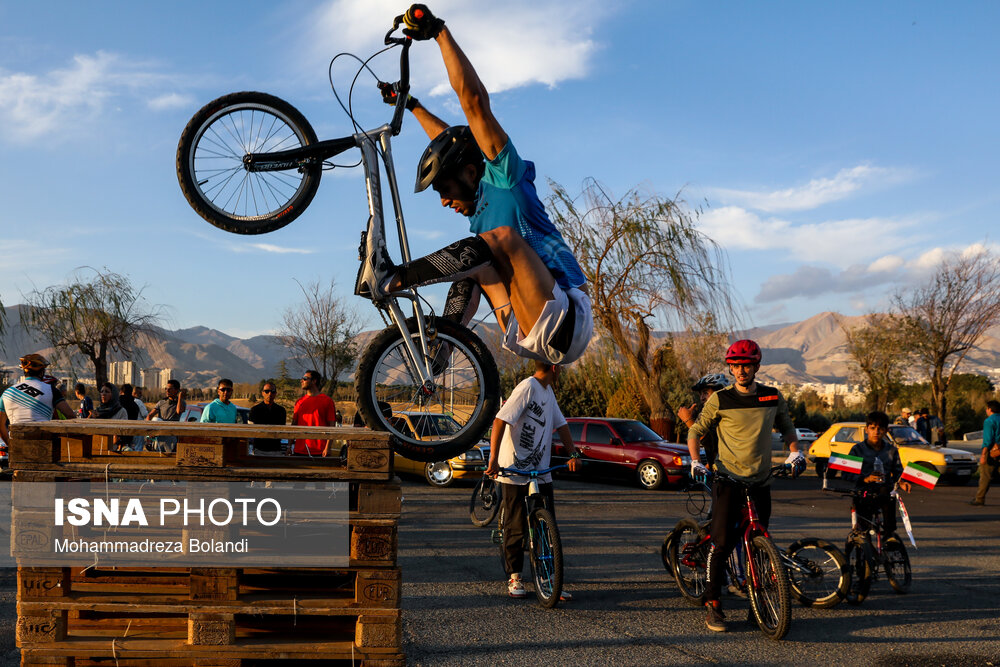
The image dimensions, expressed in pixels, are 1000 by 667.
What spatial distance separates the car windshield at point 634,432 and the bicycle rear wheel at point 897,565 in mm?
10785

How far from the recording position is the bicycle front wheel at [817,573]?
7574 mm

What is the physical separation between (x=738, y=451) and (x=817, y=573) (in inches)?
66.7

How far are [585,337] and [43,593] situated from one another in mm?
2899

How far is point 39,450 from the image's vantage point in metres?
3.89

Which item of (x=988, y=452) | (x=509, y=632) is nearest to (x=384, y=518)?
(x=509, y=632)

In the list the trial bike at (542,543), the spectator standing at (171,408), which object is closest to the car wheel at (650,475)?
the spectator standing at (171,408)

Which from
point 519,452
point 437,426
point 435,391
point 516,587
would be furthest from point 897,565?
point 435,391

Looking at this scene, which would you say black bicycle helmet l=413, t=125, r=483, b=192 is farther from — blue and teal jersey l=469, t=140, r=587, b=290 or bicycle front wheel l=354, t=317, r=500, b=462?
bicycle front wheel l=354, t=317, r=500, b=462

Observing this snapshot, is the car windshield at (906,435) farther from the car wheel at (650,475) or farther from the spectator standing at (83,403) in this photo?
the spectator standing at (83,403)

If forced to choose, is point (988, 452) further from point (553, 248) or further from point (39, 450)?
point (39, 450)

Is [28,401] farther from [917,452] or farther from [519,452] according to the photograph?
[917,452]

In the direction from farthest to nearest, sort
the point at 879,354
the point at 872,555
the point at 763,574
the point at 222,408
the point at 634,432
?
the point at 879,354, the point at 634,432, the point at 222,408, the point at 872,555, the point at 763,574

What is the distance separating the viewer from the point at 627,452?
1883 cm

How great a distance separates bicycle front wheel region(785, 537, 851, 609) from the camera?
7.57 meters
